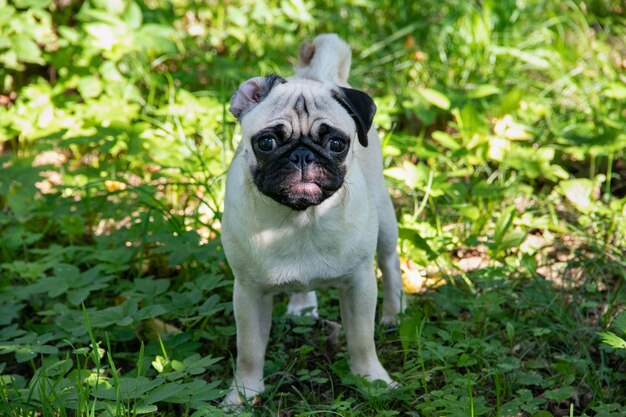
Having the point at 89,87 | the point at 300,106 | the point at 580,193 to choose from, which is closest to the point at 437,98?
the point at 580,193

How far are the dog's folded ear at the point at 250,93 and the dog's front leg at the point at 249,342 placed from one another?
29.6 inches

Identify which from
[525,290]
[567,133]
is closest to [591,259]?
[525,290]

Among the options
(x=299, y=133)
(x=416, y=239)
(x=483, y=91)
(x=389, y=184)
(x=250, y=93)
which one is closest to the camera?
(x=299, y=133)

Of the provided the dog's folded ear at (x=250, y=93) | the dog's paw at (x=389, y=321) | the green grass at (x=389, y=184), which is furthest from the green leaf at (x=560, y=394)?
the dog's folded ear at (x=250, y=93)

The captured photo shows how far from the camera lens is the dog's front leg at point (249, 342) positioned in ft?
11.7

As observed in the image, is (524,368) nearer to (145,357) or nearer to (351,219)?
(351,219)

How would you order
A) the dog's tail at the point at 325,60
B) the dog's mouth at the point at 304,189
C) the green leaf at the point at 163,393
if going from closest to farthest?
the green leaf at the point at 163,393 < the dog's mouth at the point at 304,189 < the dog's tail at the point at 325,60

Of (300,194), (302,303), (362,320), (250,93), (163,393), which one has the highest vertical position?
(250,93)

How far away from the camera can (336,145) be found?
3.31 meters

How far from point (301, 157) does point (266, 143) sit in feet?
0.59

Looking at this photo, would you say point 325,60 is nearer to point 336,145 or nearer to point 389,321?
point 336,145

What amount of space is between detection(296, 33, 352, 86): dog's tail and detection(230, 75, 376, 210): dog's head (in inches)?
18.9

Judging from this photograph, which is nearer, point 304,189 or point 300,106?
point 304,189

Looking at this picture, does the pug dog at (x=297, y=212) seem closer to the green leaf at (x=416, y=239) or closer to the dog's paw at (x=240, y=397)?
the dog's paw at (x=240, y=397)
